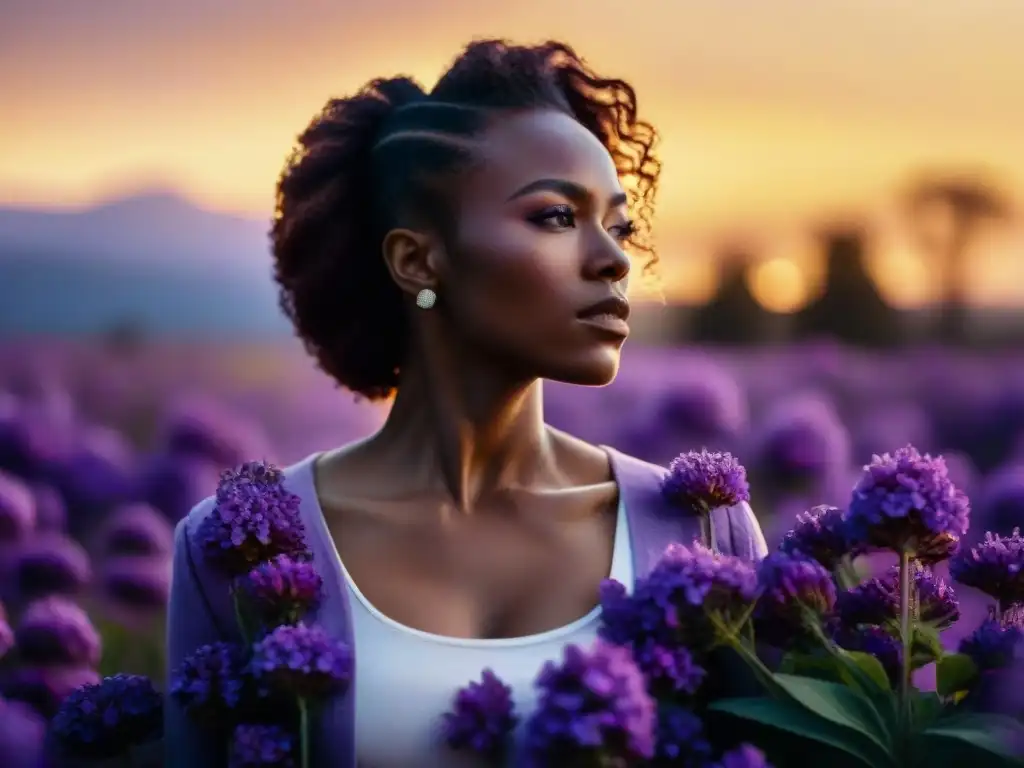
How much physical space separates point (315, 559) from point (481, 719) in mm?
326

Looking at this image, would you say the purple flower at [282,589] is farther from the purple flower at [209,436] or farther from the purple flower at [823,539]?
the purple flower at [209,436]

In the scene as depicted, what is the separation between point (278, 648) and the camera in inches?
42.1

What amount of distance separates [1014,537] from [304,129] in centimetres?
83

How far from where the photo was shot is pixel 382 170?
149 cm

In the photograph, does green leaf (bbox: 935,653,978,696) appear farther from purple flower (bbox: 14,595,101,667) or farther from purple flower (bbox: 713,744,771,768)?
purple flower (bbox: 14,595,101,667)

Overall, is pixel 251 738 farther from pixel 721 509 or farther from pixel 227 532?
pixel 721 509

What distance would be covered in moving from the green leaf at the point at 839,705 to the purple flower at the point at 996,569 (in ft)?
0.56

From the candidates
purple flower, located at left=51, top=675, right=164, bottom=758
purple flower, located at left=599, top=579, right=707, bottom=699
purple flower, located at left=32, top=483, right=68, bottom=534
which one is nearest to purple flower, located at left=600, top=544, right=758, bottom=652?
purple flower, located at left=599, top=579, right=707, bottom=699

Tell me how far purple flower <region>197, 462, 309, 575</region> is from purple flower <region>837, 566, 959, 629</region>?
0.47m

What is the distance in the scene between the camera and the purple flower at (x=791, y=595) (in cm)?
111

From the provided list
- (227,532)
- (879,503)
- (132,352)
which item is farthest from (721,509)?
(132,352)

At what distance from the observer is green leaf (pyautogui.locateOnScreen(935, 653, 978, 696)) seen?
1.17 meters

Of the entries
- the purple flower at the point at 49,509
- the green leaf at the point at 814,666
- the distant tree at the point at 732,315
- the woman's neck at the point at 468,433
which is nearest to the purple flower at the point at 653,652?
the green leaf at the point at 814,666

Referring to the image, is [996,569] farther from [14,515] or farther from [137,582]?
[14,515]
